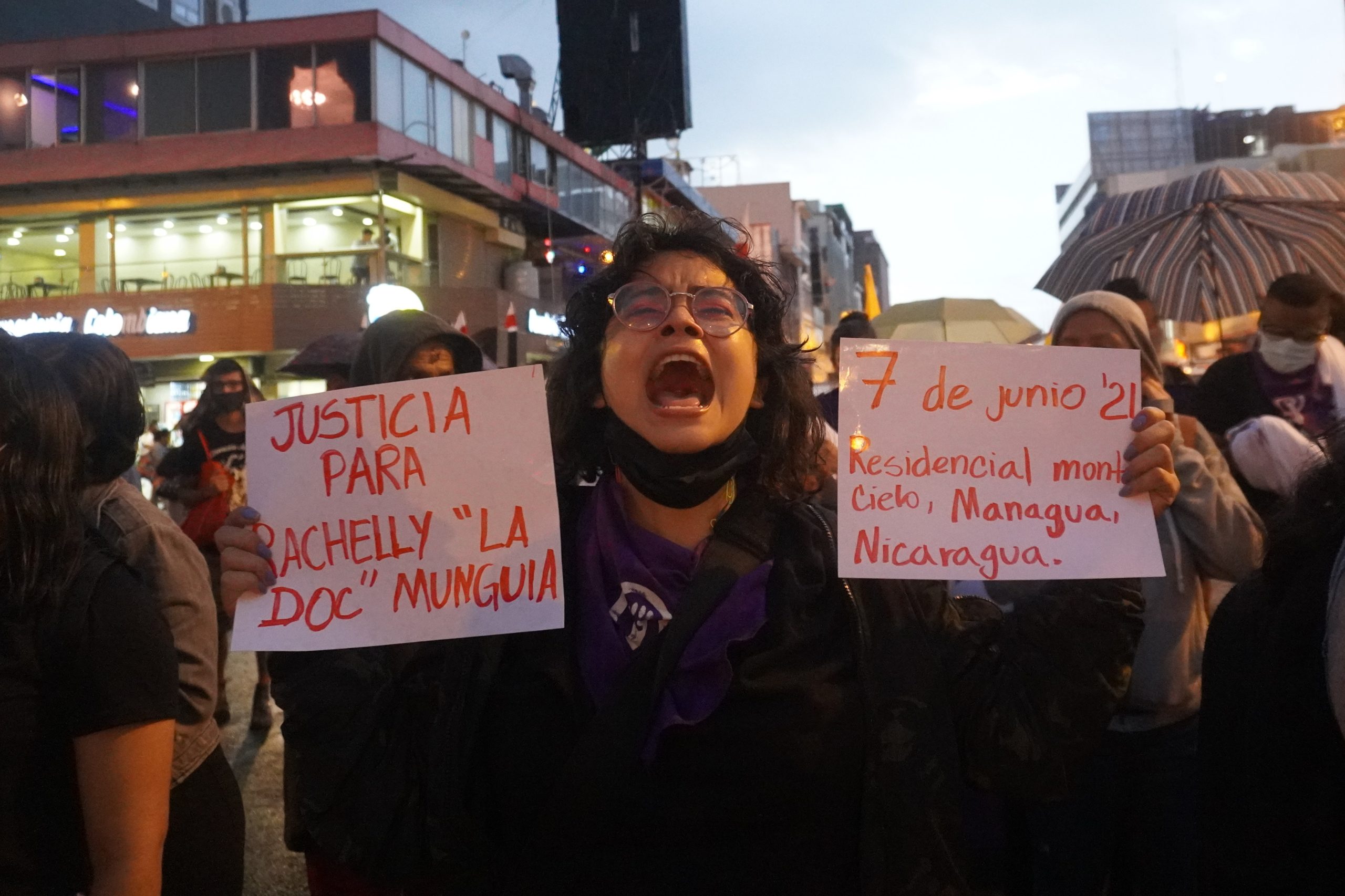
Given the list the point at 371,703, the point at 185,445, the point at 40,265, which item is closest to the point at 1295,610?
the point at 371,703

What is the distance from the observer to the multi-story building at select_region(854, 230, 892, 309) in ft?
383

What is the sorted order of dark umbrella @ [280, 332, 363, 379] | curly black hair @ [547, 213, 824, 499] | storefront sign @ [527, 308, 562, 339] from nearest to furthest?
curly black hair @ [547, 213, 824, 499] < dark umbrella @ [280, 332, 363, 379] < storefront sign @ [527, 308, 562, 339]

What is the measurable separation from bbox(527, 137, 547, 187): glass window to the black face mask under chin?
1273 inches

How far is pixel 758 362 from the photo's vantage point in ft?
6.66

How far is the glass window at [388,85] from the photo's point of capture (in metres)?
25.0

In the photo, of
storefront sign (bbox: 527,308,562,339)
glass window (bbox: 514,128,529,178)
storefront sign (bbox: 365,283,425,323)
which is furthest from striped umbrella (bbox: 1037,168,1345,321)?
glass window (bbox: 514,128,529,178)

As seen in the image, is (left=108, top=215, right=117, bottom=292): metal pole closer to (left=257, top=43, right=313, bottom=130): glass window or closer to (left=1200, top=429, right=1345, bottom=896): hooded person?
(left=257, top=43, right=313, bottom=130): glass window

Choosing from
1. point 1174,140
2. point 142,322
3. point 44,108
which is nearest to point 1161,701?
point 142,322

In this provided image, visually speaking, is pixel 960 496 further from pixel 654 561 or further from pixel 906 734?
pixel 654 561

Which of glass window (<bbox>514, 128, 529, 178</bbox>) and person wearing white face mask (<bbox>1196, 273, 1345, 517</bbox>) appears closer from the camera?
person wearing white face mask (<bbox>1196, 273, 1345, 517</bbox>)

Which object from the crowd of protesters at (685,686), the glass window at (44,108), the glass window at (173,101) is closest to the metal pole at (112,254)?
the glass window at (173,101)

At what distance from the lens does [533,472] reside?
1765 millimetres

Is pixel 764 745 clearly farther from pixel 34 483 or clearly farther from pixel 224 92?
pixel 224 92

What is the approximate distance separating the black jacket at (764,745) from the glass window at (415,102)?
26906mm
